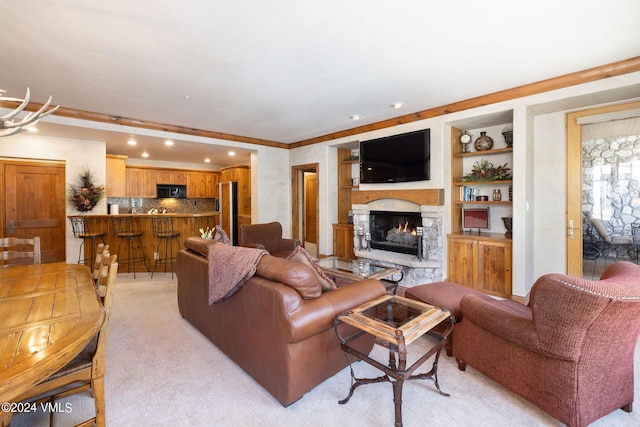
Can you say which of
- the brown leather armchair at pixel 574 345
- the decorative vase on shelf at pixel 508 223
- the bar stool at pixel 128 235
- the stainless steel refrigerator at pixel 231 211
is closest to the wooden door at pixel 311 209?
the stainless steel refrigerator at pixel 231 211

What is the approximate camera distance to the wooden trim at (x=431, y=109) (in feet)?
9.63

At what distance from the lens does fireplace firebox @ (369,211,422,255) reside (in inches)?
188

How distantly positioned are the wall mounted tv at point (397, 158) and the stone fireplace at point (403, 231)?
0.83ft

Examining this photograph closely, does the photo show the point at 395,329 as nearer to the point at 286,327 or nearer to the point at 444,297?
the point at 286,327

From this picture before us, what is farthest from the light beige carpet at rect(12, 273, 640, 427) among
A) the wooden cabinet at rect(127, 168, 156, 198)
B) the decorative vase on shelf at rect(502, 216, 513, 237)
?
the wooden cabinet at rect(127, 168, 156, 198)

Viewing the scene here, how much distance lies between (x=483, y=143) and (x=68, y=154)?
22.3 ft

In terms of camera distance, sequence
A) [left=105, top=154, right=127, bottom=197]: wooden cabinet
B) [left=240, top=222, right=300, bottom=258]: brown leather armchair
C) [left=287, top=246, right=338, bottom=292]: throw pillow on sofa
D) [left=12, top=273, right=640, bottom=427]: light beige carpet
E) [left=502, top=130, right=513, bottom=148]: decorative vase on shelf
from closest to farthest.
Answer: [left=12, top=273, right=640, bottom=427]: light beige carpet < [left=287, top=246, right=338, bottom=292]: throw pillow on sofa < [left=502, top=130, right=513, bottom=148]: decorative vase on shelf < [left=240, top=222, right=300, bottom=258]: brown leather armchair < [left=105, top=154, right=127, bottom=197]: wooden cabinet

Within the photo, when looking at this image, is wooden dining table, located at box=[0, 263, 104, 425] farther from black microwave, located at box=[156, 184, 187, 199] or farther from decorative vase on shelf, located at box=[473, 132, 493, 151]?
black microwave, located at box=[156, 184, 187, 199]

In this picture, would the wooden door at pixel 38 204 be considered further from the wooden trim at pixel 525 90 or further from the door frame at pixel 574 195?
the door frame at pixel 574 195

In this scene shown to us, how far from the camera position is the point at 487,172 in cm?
417

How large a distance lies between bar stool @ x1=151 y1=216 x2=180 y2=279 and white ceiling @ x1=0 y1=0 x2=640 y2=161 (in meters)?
2.03

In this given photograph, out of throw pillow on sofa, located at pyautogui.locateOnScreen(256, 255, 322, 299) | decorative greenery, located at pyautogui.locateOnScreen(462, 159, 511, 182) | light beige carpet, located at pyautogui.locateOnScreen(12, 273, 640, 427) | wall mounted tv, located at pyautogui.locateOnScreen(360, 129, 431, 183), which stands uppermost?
wall mounted tv, located at pyautogui.locateOnScreen(360, 129, 431, 183)

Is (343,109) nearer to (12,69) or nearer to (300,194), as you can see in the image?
(300,194)

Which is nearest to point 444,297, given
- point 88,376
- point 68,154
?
point 88,376
